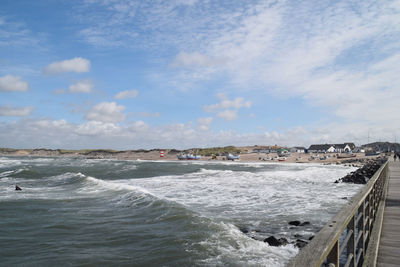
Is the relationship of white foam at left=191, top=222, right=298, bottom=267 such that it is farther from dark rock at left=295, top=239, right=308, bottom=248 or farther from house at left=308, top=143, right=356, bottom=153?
house at left=308, top=143, right=356, bottom=153

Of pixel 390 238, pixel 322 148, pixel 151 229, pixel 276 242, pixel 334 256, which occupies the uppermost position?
pixel 322 148

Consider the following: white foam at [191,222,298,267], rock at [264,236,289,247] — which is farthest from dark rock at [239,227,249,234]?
rock at [264,236,289,247]

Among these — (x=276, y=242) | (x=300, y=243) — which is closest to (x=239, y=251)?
(x=276, y=242)

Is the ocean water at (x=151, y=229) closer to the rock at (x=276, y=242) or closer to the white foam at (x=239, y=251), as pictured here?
the white foam at (x=239, y=251)

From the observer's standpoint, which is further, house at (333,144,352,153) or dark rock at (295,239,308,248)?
house at (333,144,352,153)

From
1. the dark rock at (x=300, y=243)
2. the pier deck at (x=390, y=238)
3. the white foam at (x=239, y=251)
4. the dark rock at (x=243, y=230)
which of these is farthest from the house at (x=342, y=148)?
the white foam at (x=239, y=251)

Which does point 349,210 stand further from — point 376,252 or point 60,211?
point 60,211

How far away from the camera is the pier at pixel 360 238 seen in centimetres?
211

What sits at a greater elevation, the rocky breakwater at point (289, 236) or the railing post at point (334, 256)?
the railing post at point (334, 256)

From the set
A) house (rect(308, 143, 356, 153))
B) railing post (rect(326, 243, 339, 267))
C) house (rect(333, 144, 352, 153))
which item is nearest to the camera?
railing post (rect(326, 243, 339, 267))

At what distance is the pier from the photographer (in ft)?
6.92

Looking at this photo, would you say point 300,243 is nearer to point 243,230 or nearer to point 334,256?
point 243,230

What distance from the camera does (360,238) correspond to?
13.7 ft

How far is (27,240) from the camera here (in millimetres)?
9844
